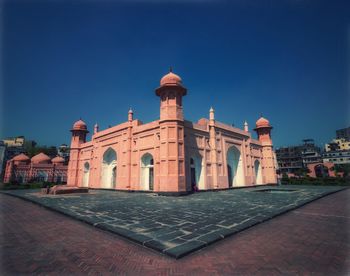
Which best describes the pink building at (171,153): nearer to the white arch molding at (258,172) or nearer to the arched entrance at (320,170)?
the white arch molding at (258,172)

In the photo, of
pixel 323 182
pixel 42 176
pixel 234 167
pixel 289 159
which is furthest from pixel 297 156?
pixel 42 176

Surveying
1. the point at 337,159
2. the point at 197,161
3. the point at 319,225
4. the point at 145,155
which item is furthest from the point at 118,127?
the point at 337,159

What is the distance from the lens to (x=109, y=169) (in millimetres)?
23812

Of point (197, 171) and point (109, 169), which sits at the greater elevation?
point (109, 169)

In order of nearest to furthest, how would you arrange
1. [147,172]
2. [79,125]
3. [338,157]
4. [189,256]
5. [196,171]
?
[189,256] → [147,172] → [196,171] → [79,125] → [338,157]

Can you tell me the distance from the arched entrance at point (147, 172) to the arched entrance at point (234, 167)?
1055cm

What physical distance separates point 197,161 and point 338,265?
16.3 m

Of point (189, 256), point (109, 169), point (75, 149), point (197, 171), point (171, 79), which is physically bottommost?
point (189, 256)

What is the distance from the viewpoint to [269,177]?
2855 centimetres

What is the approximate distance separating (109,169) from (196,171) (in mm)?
11548

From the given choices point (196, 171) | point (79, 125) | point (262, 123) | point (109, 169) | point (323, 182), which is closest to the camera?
point (196, 171)

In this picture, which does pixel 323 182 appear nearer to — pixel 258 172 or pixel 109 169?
pixel 258 172

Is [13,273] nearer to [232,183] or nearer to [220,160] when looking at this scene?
[220,160]

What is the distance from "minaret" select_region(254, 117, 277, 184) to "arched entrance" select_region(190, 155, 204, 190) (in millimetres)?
14422
